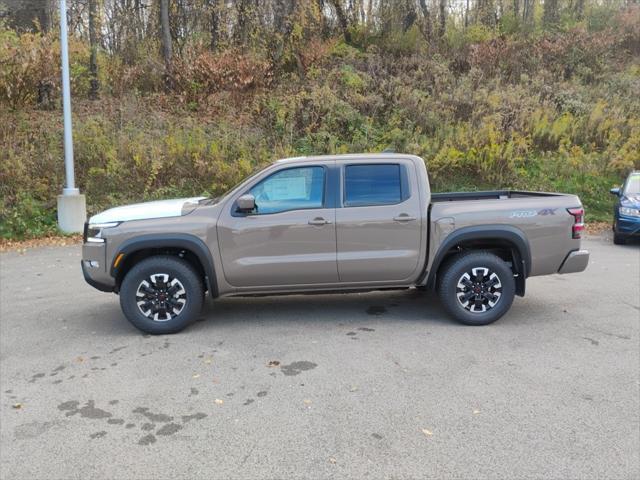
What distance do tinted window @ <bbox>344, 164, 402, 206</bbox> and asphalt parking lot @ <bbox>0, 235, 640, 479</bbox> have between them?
1335 millimetres

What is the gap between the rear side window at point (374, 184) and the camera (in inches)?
232

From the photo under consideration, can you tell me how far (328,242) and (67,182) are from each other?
8.70 m

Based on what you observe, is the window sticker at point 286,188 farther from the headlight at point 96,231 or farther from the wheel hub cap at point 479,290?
the wheel hub cap at point 479,290

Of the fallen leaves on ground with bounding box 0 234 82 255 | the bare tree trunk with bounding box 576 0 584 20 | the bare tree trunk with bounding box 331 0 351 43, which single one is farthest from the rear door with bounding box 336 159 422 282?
the bare tree trunk with bounding box 576 0 584 20

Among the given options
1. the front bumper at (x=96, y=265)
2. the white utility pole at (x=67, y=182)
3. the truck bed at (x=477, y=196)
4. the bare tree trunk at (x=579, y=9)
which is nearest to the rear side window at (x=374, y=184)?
the truck bed at (x=477, y=196)

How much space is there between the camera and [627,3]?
2447 centimetres

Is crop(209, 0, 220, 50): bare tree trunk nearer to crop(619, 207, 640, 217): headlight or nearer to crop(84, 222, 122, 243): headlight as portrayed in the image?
crop(619, 207, 640, 217): headlight

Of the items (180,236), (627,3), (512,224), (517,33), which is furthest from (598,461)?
(627,3)

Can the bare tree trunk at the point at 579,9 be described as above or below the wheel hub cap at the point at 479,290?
above

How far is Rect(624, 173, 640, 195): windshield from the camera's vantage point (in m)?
11.4

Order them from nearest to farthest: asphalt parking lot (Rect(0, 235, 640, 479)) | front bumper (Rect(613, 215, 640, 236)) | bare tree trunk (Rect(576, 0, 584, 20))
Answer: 1. asphalt parking lot (Rect(0, 235, 640, 479))
2. front bumper (Rect(613, 215, 640, 236))
3. bare tree trunk (Rect(576, 0, 584, 20))

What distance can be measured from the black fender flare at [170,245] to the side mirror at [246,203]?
0.54m

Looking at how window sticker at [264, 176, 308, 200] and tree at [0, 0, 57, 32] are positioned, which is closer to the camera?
window sticker at [264, 176, 308, 200]

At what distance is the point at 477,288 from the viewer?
5910 mm
